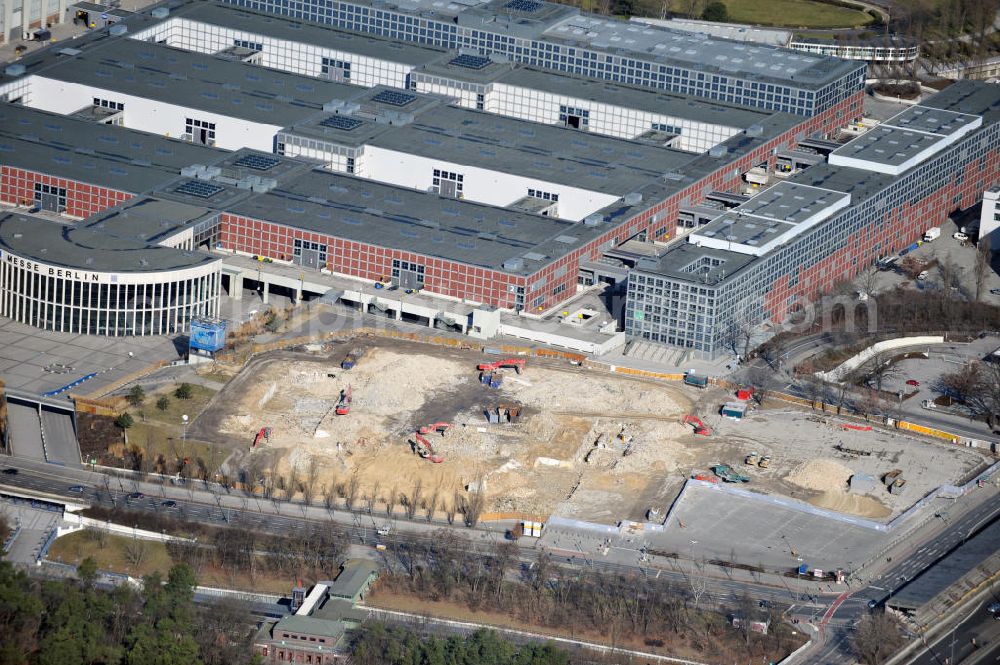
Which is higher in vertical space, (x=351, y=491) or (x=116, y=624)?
(x=351, y=491)

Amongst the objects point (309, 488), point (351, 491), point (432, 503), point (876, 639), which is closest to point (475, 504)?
point (432, 503)

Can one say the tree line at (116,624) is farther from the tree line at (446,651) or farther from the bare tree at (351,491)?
the bare tree at (351,491)

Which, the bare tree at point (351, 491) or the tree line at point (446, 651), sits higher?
the tree line at point (446, 651)

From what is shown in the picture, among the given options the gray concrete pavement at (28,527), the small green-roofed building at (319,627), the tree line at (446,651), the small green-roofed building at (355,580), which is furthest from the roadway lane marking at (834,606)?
the gray concrete pavement at (28,527)

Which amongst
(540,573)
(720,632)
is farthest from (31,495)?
(720,632)

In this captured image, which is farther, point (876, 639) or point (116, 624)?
point (876, 639)

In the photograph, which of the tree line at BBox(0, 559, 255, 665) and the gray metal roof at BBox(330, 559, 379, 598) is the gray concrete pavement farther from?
the gray metal roof at BBox(330, 559, 379, 598)

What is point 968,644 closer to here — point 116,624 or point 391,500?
point 391,500
